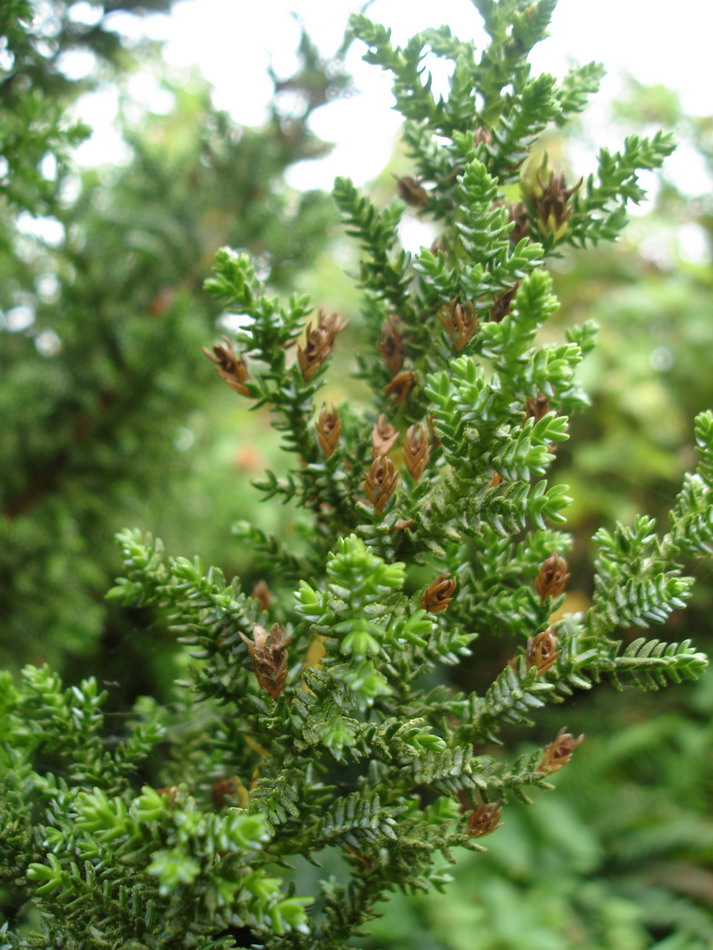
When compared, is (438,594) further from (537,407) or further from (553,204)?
(553,204)

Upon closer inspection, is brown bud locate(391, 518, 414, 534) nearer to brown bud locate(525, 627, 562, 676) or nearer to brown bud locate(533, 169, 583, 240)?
brown bud locate(525, 627, 562, 676)

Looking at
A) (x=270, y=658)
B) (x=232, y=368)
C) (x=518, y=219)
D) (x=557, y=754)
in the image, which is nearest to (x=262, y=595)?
(x=270, y=658)

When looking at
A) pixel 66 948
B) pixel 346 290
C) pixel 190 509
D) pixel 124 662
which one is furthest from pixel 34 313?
pixel 346 290

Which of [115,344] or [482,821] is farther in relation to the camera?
[115,344]

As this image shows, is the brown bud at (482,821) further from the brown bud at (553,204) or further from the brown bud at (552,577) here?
the brown bud at (553,204)

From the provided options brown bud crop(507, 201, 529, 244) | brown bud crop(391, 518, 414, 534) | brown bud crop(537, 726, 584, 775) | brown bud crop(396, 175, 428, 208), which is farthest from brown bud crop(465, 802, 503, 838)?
brown bud crop(396, 175, 428, 208)

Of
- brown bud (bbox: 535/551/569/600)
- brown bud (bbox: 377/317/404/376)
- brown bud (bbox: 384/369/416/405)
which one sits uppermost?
brown bud (bbox: 377/317/404/376)

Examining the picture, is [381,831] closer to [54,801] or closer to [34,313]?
[54,801]
